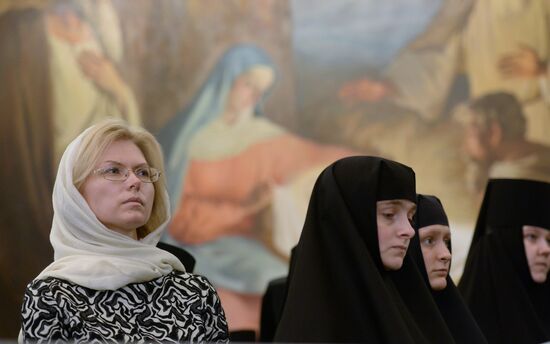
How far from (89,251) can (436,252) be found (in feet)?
6.42

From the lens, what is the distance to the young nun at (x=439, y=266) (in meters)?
4.83

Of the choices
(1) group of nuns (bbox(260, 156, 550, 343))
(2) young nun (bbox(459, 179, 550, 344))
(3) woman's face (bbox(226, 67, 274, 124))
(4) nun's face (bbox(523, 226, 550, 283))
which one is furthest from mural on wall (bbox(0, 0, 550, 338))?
(1) group of nuns (bbox(260, 156, 550, 343))

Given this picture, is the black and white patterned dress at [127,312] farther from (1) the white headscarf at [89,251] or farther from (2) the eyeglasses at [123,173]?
(2) the eyeglasses at [123,173]

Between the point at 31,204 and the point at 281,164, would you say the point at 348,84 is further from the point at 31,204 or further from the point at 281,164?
the point at 31,204

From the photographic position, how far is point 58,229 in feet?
13.4

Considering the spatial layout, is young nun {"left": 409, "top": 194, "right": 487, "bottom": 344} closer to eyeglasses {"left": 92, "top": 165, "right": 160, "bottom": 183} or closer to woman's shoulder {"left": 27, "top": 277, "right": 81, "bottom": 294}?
eyeglasses {"left": 92, "top": 165, "right": 160, "bottom": 183}

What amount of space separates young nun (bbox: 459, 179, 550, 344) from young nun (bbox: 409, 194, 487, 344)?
856 mm

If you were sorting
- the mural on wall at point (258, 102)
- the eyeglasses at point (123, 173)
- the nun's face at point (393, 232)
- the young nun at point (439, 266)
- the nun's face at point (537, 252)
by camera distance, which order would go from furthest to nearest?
the mural on wall at point (258, 102) → the nun's face at point (537, 252) → the young nun at point (439, 266) → the nun's face at point (393, 232) → the eyeglasses at point (123, 173)

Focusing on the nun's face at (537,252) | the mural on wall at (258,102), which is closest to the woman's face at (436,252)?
the nun's face at (537,252)

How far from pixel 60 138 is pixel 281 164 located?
2.72 m

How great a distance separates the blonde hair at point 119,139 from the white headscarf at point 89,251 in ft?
0.13

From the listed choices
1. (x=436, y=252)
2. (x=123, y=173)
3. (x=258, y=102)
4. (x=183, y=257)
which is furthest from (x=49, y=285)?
(x=258, y=102)

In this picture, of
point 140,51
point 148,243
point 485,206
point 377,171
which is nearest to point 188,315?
point 148,243

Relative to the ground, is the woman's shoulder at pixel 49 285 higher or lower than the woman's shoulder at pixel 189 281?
higher
